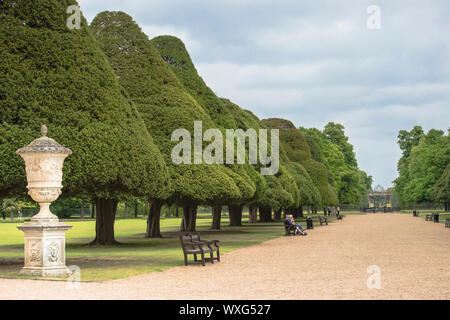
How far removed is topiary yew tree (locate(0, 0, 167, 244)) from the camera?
57.5ft

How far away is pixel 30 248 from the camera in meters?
14.4

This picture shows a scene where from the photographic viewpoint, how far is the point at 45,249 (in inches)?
560

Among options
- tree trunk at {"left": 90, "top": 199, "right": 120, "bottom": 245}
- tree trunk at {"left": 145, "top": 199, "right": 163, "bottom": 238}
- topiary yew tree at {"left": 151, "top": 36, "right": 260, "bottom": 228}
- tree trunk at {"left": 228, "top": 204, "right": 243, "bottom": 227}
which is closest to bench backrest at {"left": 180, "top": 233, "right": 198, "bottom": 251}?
tree trunk at {"left": 90, "top": 199, "right": 120, "bottom": 245}

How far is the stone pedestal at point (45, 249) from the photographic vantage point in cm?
1414

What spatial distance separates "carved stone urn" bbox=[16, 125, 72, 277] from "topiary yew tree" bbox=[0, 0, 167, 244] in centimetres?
239

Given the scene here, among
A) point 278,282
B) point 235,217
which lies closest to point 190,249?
point 278,282

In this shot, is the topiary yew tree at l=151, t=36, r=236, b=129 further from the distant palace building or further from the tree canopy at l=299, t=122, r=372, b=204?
the distant palace building

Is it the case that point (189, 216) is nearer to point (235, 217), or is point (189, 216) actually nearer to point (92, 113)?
point (235, 217)

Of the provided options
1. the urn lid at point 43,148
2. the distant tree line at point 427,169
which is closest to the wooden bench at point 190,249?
the urn lid at point 43,148

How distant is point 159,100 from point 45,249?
15.5 metres

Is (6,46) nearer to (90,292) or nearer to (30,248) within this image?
(30,248)

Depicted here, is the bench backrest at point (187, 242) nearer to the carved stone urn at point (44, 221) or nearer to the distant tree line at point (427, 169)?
the carved stone urn at point (44, 221)

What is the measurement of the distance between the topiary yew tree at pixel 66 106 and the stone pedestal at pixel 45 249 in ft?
9.52
